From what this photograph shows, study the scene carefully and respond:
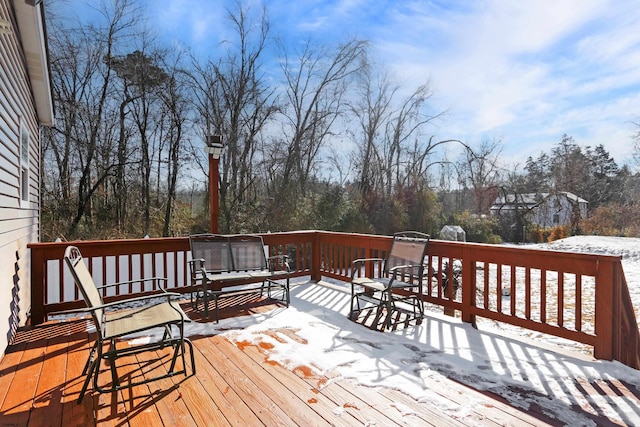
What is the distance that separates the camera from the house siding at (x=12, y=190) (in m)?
3.00

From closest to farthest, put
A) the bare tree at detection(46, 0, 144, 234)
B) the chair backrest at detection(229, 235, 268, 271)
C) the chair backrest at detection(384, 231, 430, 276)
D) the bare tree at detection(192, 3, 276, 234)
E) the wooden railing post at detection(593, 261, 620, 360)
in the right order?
the wooden railing post at detection(593, 261, 620, 360) → the chair backrest at detection(384, 231, 430, 276) → the chair backrest at detection(229, 235, 268, 271) → the bare tree at detection(46, 0, 144, 234) → the bare tree at detection(192, 3, 276, 234)

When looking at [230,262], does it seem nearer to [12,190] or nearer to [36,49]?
[12,190]

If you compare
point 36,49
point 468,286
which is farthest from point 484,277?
point 36,49

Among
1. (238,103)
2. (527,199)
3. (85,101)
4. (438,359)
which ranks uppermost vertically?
(238,103)

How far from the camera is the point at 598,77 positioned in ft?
44.4

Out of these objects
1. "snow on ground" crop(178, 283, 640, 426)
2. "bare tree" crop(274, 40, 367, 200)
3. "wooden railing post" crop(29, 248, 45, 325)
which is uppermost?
"bare tree" crop(274, 40, 367, 200)

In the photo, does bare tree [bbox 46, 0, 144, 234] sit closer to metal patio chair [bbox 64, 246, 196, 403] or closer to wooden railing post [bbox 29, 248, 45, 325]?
wooden railing post [bbox 29, 248, 45, 325]

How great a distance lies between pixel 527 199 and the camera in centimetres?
1898

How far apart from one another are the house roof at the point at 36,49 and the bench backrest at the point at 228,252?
274 centimetres

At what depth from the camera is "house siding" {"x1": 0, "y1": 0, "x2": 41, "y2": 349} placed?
9.84 feet

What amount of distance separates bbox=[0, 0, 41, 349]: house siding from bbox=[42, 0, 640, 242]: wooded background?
536 cm

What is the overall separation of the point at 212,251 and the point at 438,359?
9.95 ft

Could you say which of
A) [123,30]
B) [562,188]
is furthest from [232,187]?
[562,188]

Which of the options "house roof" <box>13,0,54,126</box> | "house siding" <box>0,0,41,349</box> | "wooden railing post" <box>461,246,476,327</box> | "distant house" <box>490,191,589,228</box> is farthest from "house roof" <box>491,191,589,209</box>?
"house siding" <box>0,0,41,349</box>
